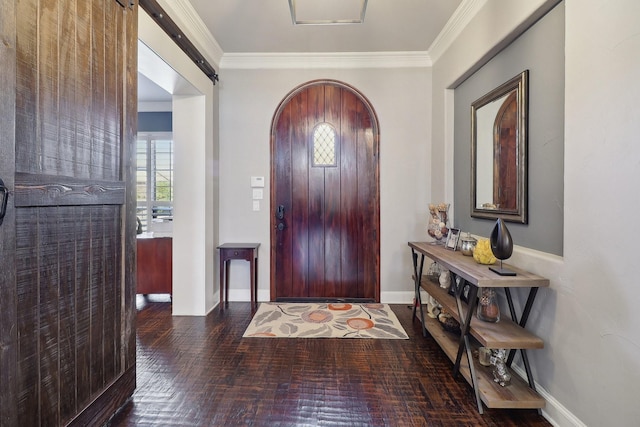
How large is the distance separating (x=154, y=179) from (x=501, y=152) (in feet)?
14.9

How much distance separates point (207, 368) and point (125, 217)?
1.18 metres

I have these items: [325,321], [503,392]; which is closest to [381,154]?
[325,321]

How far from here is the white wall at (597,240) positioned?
1.18 meters

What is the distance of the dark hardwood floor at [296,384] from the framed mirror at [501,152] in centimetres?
120

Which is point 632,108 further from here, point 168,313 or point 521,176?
point 168,313

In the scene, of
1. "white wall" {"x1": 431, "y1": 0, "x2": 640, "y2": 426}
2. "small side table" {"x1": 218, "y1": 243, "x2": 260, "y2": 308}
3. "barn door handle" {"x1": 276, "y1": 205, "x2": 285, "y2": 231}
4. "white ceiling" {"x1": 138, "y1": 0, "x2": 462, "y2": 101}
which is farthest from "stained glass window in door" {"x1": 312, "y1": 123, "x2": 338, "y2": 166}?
"white wall" {"x1": 431, "y1": 0, "x2": 640, "y2": 426}

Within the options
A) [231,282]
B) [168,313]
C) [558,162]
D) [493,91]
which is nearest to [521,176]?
[558,162]

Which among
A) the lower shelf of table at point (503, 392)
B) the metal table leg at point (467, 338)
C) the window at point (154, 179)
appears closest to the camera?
the lower shelf of table at point (503, 392)

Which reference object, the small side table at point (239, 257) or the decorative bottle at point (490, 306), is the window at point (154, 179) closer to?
the small side table at point (239, 257)

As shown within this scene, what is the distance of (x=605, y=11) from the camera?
1.28 m

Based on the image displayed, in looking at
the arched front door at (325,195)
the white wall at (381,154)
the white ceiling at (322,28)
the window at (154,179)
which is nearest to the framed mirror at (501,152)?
the white wall at (381,154)

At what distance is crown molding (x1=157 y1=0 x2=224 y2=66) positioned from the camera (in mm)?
2354

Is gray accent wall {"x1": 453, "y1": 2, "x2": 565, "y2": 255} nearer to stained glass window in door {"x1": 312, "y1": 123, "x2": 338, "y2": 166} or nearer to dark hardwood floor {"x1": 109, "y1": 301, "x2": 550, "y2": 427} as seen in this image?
dark hardwood floor {"x1": 109, "y1": 301, "x2": 550, "y2": 427}

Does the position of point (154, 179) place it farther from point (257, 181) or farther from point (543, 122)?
point (543, 122)
